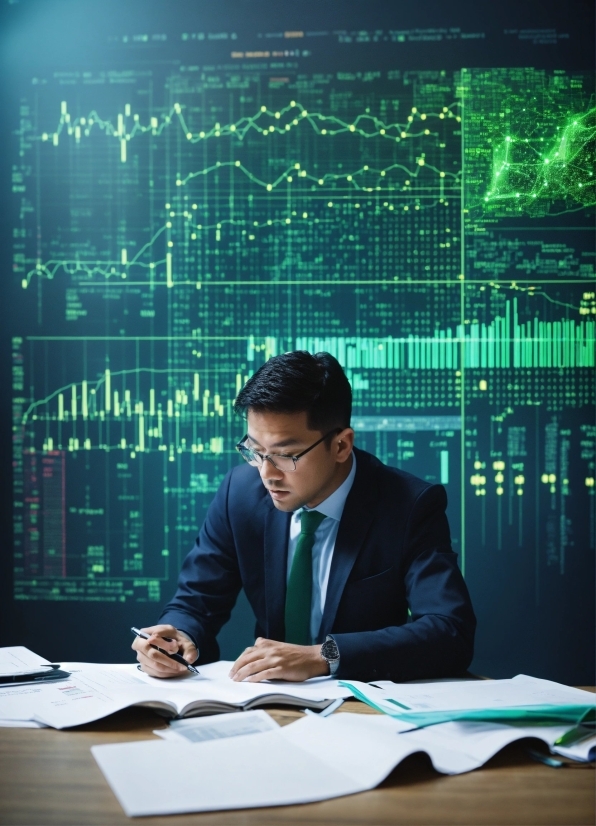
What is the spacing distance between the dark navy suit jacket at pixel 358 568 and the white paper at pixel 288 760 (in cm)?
42

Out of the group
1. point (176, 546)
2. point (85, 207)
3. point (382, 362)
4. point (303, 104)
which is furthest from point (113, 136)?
point (176, 546)

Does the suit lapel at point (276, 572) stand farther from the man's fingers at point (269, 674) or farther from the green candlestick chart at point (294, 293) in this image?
the green candlestick chart at point (294, 293)

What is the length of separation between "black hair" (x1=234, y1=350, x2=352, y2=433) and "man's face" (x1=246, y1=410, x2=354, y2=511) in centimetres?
2

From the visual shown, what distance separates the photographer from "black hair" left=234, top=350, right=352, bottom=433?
5.93 ft

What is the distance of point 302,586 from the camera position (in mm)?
1876

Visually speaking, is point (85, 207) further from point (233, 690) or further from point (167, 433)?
point (233, 690)

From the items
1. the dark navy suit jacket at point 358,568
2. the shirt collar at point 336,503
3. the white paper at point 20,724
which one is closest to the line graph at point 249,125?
the dark navy suit jacket at point 358,568

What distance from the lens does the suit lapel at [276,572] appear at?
6.22 ft

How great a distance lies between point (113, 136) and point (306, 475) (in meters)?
1.65

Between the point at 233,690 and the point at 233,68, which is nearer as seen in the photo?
the point at 233,690

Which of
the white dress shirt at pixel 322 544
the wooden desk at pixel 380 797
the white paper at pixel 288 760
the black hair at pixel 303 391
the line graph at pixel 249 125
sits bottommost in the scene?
the wooden desk at pixel 380 797

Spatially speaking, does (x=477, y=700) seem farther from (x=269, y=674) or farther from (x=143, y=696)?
(x=143, y=696)

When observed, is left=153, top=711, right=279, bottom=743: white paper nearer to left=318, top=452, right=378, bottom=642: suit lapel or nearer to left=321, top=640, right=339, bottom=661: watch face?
left=321, top=640, right=339, bottom=661: watch face

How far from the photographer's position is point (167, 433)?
2861 millimetres
